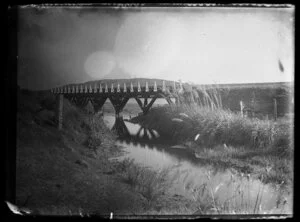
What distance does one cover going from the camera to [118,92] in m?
2.17

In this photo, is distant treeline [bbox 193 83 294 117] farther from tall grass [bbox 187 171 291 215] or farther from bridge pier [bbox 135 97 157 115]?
tall grass [bbox 187 171 291 215]

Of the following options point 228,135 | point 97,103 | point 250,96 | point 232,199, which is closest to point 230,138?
point 228,135

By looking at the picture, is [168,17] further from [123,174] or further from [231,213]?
[231,213]

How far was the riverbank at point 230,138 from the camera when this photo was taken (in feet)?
7.09

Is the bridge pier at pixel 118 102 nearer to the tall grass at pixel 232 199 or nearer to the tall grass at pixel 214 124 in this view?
the tall grass at pixel 214 124

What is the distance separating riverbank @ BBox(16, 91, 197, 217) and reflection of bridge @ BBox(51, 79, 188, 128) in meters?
0.08

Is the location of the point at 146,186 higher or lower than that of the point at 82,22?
lower

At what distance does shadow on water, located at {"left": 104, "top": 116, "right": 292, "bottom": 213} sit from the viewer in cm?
214

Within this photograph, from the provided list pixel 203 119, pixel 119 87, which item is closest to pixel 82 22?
pixel 119 87

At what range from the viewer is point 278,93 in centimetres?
218

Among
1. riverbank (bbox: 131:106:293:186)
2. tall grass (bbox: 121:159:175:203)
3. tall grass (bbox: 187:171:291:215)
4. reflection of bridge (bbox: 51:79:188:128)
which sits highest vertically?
reflection of bridge (bbox: 51:79:188:128)

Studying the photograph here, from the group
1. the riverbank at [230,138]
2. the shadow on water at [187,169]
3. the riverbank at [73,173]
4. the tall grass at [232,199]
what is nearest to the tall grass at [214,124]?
the riverbank at [230,138]

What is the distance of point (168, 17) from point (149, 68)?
15.9 inches

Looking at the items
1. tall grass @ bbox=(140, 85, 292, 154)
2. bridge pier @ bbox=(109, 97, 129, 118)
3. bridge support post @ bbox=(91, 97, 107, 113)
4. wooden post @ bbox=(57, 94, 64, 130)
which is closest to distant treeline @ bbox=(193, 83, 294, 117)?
tall grass @ bbox=(140, 85, 292, 154)
